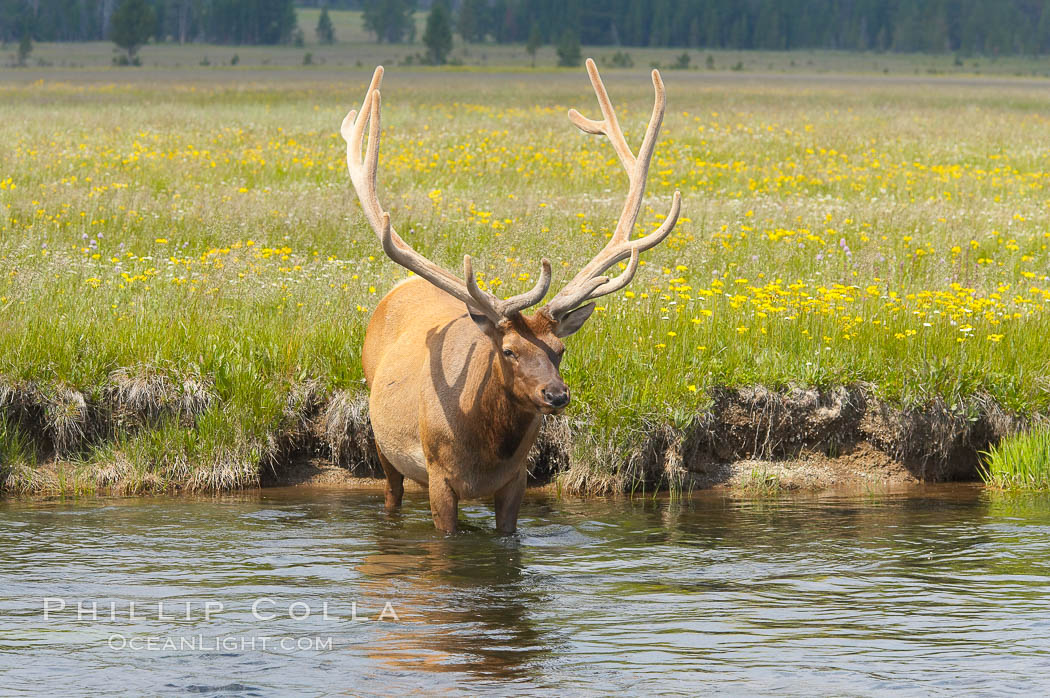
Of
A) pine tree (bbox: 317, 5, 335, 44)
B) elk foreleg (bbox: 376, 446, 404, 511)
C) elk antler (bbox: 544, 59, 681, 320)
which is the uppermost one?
pine tree (bbox: 317, 5, 335, 44)

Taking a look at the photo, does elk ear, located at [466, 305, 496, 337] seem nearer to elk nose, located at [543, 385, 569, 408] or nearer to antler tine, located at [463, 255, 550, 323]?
antler tine, located at [463, 255, 550, 323]

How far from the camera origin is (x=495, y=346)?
8.12m

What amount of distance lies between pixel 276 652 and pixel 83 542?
2391mm

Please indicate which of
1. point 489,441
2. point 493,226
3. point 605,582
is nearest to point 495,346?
point 489,441

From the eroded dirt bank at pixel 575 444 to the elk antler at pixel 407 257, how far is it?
2.05m

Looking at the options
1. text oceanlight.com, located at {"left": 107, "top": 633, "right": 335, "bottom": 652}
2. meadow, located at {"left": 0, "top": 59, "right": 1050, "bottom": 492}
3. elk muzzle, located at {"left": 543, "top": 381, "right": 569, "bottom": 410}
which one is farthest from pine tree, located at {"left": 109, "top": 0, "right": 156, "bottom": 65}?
text oceanlight.com, located at {"left": 107, "top": 633, "right": 335, "bottom": 652}

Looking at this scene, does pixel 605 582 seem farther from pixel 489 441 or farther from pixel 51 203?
pixel 51 203

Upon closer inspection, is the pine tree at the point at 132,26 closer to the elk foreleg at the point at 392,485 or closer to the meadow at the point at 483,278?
the meadow at the point at 483,278

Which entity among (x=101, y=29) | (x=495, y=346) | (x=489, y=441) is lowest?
(x=489, y=441)

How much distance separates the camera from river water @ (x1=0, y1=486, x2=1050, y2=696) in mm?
6414

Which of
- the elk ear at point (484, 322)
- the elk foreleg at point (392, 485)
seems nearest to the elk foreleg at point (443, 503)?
the elk foreleg at point (392, 485)

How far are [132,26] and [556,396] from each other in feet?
433

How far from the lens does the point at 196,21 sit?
196 metres

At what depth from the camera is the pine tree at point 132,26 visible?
427 feet
